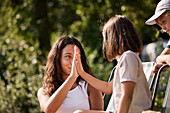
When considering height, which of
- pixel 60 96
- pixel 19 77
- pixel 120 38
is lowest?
pixel 19 77

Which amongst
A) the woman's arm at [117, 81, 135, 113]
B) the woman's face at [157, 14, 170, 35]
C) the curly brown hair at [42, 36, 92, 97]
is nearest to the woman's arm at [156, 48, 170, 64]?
the woman's face at [157, 14, 170, 35]

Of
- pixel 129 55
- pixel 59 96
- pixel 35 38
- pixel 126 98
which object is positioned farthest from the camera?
pixel 35 38

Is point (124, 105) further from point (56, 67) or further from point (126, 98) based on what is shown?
point (56, 67)

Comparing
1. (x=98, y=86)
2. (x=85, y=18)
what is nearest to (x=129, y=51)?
(x=98, y=86)

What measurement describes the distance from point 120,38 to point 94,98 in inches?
29.4

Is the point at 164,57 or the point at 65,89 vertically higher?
the point at 164,57

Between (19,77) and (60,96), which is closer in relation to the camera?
(60,96)

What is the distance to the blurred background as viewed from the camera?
16.8 ft

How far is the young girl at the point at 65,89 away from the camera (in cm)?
261

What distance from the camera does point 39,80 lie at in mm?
5000

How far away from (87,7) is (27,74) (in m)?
3.09

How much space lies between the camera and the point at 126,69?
2.19 meters

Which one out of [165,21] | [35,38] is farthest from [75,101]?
[35,38]

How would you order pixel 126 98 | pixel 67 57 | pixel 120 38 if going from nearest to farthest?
1. pixel 126 98
2. pixel 120 38
3. pixel 67 57
